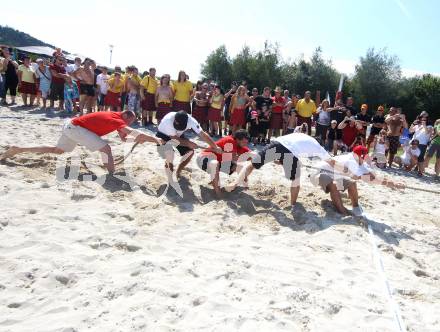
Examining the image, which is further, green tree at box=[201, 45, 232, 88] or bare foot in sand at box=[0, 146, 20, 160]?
green tree at box=[201, 45, 232, 88]

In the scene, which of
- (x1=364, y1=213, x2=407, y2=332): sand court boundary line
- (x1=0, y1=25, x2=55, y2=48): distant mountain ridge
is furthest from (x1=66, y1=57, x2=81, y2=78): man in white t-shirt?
(x1=0, y1=25, x2=55, y2=48): distant mountain ridge

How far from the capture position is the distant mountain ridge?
6906 centimetres

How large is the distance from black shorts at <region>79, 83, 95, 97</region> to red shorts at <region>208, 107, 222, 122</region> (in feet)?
8.90

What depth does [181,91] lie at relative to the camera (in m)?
9.14

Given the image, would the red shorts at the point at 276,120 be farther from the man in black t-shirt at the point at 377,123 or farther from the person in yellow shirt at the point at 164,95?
the person in yellow shirt at the point at 164,95

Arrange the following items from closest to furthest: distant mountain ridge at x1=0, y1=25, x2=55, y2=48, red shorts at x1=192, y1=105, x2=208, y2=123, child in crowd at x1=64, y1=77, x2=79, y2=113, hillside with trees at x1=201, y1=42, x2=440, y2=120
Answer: red shorts at x1=192, y1=105, x2=208, y2=123 → child in crowd at x1=64, y1=77, x2=79, y2=113 → hillside with trees at x1=201, y1=42, x2=440, y2=120 → distant mountain ridge at x1=0, y1=25, x2=55, y2=48

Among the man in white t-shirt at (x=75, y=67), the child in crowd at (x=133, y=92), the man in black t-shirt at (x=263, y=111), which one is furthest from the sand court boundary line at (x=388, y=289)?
the man in white t-shirt at (x=75, y=67)

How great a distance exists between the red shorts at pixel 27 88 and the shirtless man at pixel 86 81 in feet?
4.56

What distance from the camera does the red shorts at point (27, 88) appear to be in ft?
32.2

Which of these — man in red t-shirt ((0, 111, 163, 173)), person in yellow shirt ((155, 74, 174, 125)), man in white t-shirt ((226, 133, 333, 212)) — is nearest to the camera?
man in white t-shirt ((226, 133, 333, 212))

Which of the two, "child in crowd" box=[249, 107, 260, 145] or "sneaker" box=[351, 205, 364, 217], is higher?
"child in crowd" box=[249, 107, 260, 145]

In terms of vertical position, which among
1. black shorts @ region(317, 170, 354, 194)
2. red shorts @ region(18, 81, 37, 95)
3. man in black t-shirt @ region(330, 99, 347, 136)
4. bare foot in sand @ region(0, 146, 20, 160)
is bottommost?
bare foot in sand @ region(0, 146, 20, 160)

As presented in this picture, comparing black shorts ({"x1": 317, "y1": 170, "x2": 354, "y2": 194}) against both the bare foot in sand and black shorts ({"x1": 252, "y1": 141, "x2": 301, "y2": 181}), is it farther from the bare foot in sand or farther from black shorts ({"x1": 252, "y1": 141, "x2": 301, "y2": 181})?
the bare foot in sand

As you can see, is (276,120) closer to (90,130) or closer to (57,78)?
(90,130)
